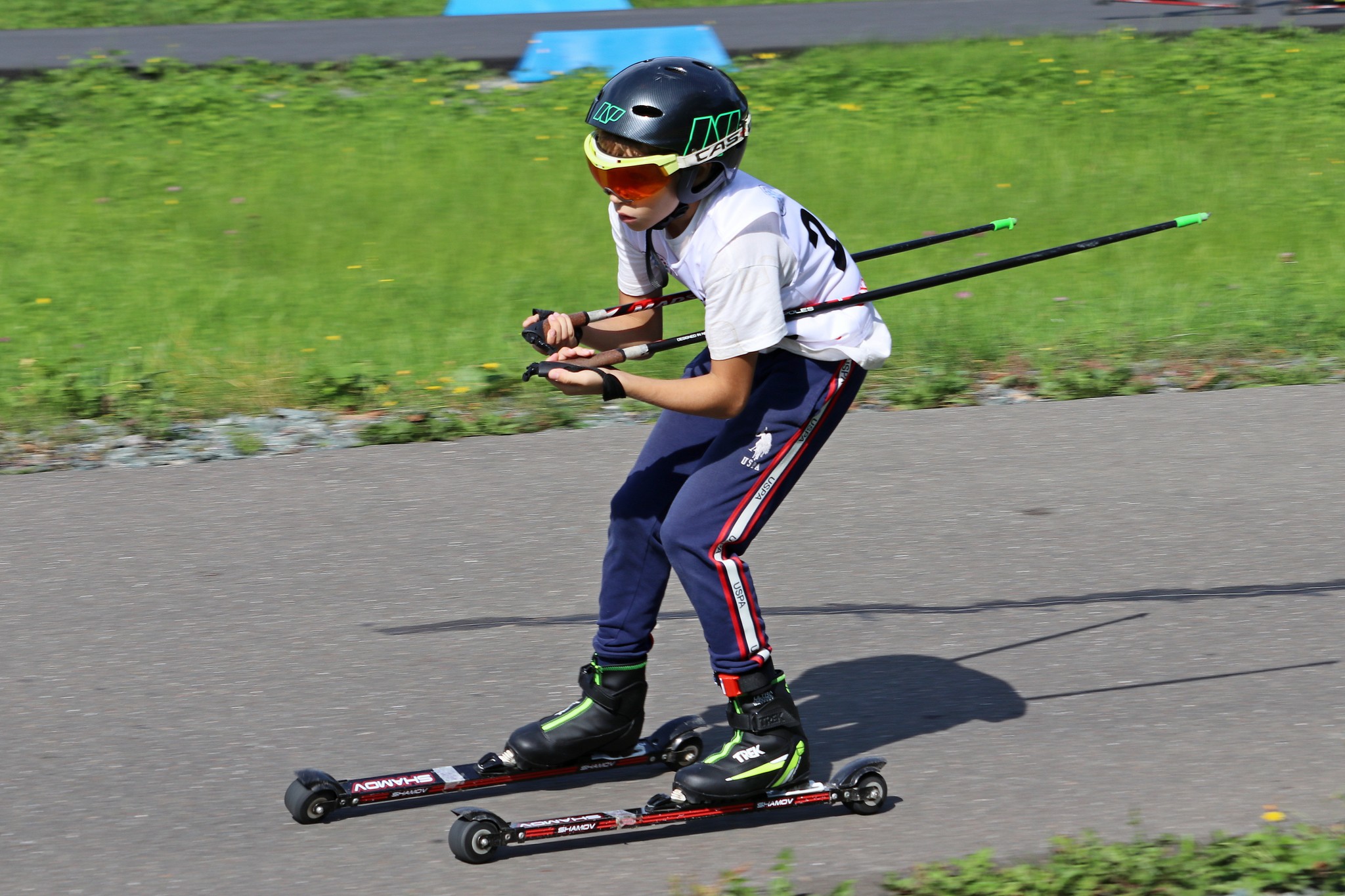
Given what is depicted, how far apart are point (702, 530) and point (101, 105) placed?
947 cm

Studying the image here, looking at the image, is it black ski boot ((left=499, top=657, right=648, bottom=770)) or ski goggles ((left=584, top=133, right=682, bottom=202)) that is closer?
ski goggles ((left=584, top=133, right=682, bottom=202))

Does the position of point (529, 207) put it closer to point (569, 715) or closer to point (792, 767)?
point (569, 715)

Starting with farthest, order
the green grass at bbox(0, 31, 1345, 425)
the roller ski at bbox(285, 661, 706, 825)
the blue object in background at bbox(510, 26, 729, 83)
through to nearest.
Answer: the blue object in background at bbox(510, 26, 729, 83) → the green grass at bbox(0, 31, 1345, 425) → the roller ski at bbox(285, 661, 706, 825)

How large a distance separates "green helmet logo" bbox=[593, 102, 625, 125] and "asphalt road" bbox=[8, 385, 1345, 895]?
1.59 meters

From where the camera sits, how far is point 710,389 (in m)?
3.56

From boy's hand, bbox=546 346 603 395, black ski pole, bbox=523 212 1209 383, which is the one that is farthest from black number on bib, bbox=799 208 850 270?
boy's hand, bbox=546 346 603 395

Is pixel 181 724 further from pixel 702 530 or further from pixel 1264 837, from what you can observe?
pixel 1264 837

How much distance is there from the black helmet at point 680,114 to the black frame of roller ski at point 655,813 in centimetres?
137

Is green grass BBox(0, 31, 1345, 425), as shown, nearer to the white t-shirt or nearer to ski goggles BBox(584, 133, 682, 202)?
the white t-shirt

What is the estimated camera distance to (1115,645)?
4797mm

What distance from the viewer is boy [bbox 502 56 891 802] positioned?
11.6 feet

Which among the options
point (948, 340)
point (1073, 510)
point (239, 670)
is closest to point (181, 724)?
point (239, 670)

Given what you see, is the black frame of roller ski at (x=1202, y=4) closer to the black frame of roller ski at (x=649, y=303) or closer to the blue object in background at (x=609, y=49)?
the blue object in background at (x=609, y=49)

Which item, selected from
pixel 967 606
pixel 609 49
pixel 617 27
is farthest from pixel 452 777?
pixel 617 27
